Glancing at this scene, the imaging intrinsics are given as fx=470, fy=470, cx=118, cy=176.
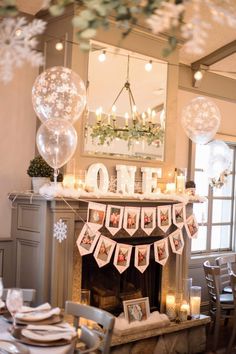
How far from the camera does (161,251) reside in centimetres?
454

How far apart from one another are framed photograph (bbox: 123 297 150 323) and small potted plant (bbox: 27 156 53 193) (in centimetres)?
135

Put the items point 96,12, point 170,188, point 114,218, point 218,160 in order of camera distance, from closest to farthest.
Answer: point 96,12 < point 114,218 < point 170,188 < point 218,160

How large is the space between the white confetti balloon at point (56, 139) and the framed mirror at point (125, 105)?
812 millimetres

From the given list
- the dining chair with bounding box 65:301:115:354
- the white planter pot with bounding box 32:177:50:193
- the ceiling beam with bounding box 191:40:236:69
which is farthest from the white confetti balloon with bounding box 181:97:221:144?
the dining chair with bounding box 65:301:115:354

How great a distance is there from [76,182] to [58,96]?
36.6 inches

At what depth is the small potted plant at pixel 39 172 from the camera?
390 cm

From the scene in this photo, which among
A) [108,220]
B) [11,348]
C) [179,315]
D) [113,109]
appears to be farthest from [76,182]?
[11,348]

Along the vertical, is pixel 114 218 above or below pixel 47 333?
above

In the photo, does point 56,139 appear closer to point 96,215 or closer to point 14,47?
point 96,215

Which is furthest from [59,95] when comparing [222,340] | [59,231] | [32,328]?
[222,340]

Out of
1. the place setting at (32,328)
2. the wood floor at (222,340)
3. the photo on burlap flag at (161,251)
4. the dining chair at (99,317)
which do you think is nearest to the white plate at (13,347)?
the place setting at (32,328)

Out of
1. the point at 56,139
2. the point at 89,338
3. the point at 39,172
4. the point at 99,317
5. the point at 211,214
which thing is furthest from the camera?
the point at 211,214

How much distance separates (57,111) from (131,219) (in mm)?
1314

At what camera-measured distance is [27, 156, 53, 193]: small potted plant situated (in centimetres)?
390
